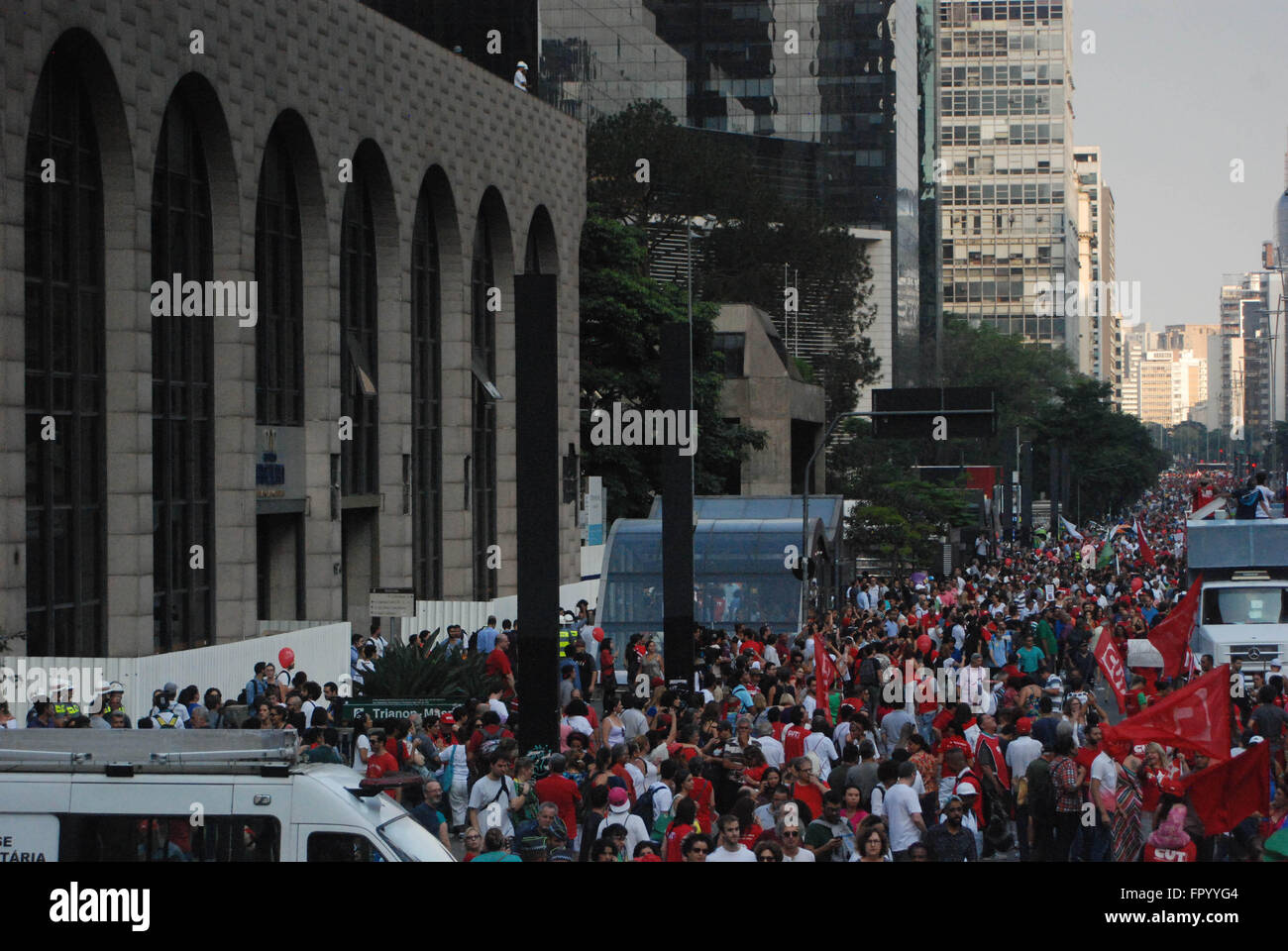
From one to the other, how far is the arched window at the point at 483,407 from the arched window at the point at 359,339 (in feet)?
16.4

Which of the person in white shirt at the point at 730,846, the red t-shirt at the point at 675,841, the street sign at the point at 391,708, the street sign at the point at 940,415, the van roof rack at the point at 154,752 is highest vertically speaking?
the street sign at the point at 940,415

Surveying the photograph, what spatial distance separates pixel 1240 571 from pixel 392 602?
13.1 meters

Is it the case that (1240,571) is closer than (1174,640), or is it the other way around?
(1174,640)

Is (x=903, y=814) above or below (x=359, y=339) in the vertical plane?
below

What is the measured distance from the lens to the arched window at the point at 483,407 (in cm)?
4262

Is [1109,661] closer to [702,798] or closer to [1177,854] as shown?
[702,798]

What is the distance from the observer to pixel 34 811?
1015 centimetres

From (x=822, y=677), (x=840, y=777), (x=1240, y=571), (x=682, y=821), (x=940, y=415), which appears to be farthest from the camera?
(x=940, y=415)

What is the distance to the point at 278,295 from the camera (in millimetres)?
32969

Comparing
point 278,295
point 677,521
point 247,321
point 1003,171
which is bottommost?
point 677,521

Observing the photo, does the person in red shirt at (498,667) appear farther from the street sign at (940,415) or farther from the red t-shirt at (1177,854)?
the red t-shirt at (1177,854)

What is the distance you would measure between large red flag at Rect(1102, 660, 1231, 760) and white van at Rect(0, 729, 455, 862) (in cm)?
704

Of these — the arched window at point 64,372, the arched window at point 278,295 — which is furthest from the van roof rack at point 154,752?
the arched window at point 278,295

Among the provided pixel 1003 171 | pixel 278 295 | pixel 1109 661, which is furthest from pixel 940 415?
pixel 1003 171
